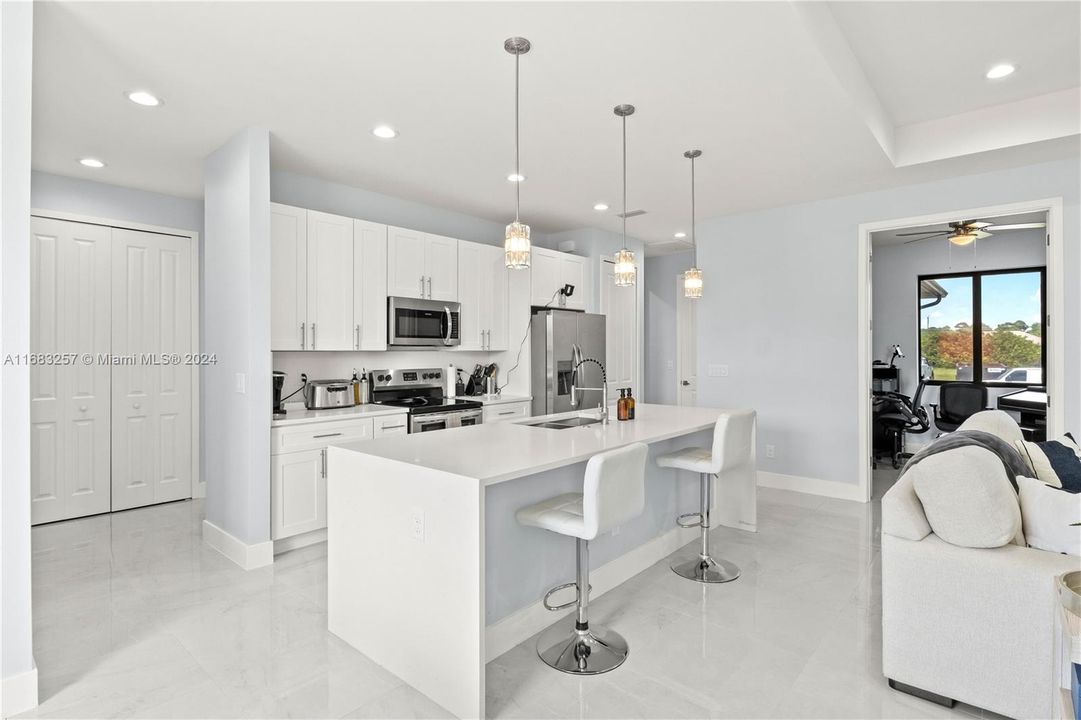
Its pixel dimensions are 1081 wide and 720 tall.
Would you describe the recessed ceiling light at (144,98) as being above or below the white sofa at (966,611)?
above

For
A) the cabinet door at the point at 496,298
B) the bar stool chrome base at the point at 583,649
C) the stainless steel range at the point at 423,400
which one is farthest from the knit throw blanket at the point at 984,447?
the cabinet door at the point at 496,298

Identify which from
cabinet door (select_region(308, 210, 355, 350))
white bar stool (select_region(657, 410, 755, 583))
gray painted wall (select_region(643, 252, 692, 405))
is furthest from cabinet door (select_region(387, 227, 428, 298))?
gray painted wall (select_region(643, 252, 692, 405))

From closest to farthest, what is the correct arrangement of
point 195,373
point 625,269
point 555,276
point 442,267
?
1. point 625,269
2. point 442,267
3. point 195,373
4. point 555,276

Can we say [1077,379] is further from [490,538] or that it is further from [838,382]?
[490,538]

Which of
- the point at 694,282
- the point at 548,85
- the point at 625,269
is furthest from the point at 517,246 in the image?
the point at 694,282

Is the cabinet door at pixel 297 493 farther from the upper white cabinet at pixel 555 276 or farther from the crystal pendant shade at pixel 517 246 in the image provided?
the upper white cabinet at pixel 555 276

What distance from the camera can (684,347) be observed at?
25.5ft

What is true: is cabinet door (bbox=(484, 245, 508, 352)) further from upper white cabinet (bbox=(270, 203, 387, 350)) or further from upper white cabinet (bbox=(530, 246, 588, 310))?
upper white cabinet (bbox=(270, 203, 387, 350))

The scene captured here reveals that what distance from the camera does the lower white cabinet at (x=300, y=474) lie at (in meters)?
3.48

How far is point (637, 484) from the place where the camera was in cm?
235

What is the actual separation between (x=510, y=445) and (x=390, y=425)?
186 centimetres

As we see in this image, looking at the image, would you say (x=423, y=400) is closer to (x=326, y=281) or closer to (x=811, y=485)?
(x=326, y=281)

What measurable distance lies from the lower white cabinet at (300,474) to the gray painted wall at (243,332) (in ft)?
0.27

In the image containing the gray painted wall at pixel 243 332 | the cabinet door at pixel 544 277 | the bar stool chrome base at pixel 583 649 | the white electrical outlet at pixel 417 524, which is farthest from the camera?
the cabinet door at pixel 544 277
